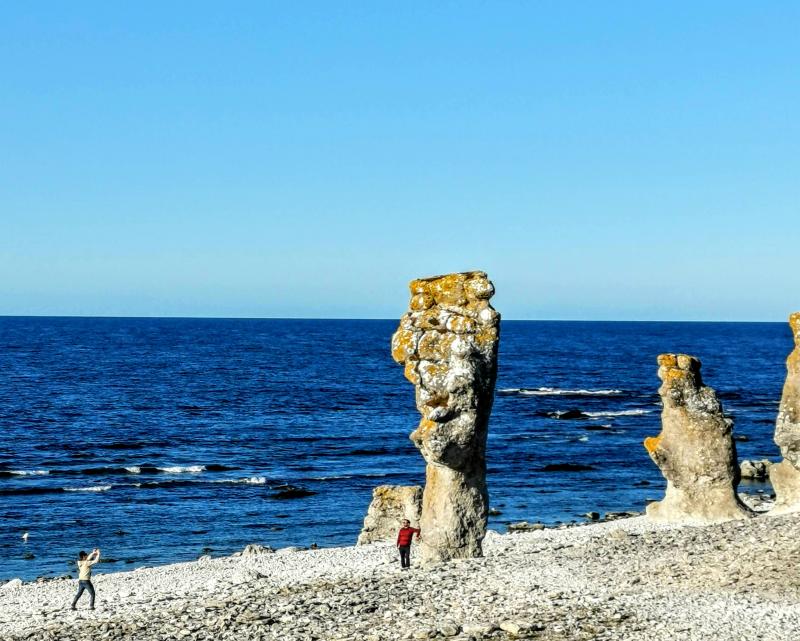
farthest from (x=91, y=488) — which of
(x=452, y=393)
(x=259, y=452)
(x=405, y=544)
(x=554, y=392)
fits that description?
(x=554, y=392)

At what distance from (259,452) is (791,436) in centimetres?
3785

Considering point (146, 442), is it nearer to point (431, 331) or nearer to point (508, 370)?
point (431, 331)

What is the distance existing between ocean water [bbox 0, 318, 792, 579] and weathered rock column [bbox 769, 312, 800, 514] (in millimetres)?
10577

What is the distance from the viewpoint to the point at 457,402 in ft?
94.2

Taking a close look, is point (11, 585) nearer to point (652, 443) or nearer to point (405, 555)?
point (405, 555)

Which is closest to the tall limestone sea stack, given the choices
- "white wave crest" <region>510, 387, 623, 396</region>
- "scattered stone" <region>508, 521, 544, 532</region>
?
"scattered stone" <region>508, 521, 544, 532</region>

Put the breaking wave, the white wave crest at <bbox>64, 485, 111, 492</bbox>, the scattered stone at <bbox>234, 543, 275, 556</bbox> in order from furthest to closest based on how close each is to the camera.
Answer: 1. the breaking wave
2. the white wave crest at <bbox>64, 485, 111, 492</bbox>
3. the scattered stone at <bbox>234, 543, 275, 556</bbox>

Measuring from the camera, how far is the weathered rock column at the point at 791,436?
36156mm

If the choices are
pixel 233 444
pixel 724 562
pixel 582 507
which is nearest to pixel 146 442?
pixel 233 444

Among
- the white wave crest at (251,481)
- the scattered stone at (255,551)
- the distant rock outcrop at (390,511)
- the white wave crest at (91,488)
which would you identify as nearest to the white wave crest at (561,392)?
the white wave crest at (251,481)

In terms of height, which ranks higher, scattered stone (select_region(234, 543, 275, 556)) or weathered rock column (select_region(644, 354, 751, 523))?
weathered rock column (select_region(644, 354, 751, 523))

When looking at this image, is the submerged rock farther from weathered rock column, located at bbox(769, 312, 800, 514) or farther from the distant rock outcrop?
the distant rock outcrop

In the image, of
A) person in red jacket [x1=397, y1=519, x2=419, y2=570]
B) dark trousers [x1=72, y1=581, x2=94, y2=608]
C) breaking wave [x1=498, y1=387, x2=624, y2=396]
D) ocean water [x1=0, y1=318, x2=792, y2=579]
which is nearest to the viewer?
dark trousers [x1=72, y1=581, x2=94, y2=608]

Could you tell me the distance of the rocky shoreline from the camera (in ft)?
74.6
